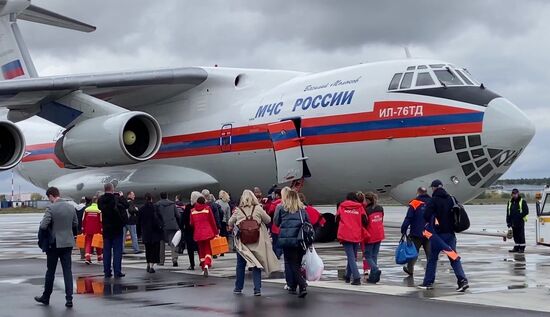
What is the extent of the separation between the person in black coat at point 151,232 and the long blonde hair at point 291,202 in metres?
3.56

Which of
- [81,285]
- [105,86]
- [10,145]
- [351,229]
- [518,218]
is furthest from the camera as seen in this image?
[105,86]

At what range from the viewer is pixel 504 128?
47.0 ft

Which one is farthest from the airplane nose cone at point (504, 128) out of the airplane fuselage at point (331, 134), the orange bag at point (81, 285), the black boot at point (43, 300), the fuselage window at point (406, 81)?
the black boot at point (43, 300)

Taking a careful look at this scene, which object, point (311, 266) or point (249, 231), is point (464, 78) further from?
point (249, 231)

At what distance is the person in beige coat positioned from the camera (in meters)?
9.96

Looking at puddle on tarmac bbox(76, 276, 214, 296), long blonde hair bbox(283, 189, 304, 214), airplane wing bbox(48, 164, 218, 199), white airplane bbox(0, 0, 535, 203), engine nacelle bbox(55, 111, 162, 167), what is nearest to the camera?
long blonde hair bbox(283, 189, 304, 214)

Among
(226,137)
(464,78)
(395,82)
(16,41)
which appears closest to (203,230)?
(395,82)

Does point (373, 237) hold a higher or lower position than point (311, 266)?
higher

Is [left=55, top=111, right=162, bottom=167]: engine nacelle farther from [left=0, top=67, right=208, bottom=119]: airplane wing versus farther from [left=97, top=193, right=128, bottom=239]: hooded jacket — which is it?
[left=97, top=193, right=128, bottom=239]: hooded jacket

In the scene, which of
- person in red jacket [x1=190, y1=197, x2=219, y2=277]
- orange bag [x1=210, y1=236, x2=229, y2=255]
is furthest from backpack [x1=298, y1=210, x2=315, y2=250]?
orange bag [x1=210, y1=236, x2=229, y2=255]

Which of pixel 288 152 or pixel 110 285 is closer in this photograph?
pixel 110 285

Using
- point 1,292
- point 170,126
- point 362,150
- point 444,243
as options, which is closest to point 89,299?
point 1,292

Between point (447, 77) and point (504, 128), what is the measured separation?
1.68 metres

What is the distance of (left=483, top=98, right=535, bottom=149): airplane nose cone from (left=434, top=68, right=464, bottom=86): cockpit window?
976 millimetres
